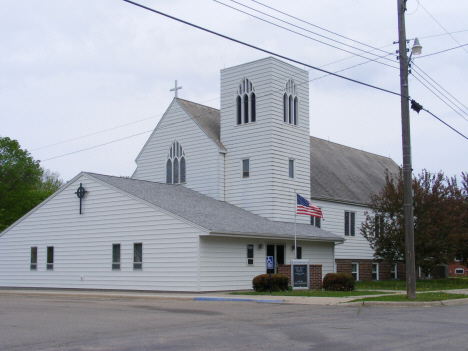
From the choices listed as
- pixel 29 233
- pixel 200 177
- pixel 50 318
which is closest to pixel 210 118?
pixel 200 177

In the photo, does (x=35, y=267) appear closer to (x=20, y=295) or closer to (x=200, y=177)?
(x=20, y=295)

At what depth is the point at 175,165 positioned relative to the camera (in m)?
35.9

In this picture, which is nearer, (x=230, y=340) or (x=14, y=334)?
(x=230, y=340)

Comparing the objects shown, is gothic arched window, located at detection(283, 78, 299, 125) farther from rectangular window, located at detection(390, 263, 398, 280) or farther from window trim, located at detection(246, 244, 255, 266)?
rectangular window, located at detection(390, 263, 398, 280)

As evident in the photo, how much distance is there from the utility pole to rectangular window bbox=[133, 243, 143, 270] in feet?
41.2

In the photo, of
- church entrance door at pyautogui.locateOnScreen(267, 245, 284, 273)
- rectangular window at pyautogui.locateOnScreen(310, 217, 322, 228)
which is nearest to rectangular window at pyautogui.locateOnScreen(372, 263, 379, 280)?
rectangular window at pyautogui.locateOnScreen(310, 217, 322, 228)

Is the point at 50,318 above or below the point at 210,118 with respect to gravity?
below

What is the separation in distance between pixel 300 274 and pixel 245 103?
1156cm

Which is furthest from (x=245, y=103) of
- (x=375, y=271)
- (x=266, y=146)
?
(x=375, y=271)

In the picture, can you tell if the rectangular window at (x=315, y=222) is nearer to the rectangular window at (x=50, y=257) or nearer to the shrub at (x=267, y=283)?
the shrub at (x=267, y=283)

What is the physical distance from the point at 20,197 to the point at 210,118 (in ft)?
81.8

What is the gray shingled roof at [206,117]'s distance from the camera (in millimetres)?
34750

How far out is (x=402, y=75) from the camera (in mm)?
21750

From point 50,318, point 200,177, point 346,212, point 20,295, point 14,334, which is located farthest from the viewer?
point 346,212
